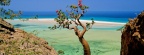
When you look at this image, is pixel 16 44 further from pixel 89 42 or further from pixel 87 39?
pixel 87 39

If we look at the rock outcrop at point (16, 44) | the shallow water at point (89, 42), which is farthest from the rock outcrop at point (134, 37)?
the shallow water at point (89, 42)

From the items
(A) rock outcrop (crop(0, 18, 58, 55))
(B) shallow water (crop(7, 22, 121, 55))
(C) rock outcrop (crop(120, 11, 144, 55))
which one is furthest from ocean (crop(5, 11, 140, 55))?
(A) rock outcrop (crop(0, 18, 58, 55))

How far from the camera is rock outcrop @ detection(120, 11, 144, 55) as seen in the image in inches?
219

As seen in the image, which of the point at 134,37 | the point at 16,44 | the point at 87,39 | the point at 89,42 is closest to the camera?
the point at 134,37

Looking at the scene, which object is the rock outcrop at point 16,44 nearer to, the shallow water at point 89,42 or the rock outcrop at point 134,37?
the shallow water at point 89,42

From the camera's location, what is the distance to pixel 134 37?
5746 millimetres

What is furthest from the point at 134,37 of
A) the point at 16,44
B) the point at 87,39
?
the point at 87,39

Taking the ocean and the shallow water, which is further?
the ocean

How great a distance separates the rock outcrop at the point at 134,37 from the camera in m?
5.57

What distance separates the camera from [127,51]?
632 cm

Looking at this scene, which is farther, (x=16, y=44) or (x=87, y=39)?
(x=87, y=39)

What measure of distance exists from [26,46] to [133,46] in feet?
11.6

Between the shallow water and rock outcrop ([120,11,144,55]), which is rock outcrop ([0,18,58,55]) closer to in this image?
the shallow water

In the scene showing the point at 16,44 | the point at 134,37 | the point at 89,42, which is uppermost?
the point at 134,37
